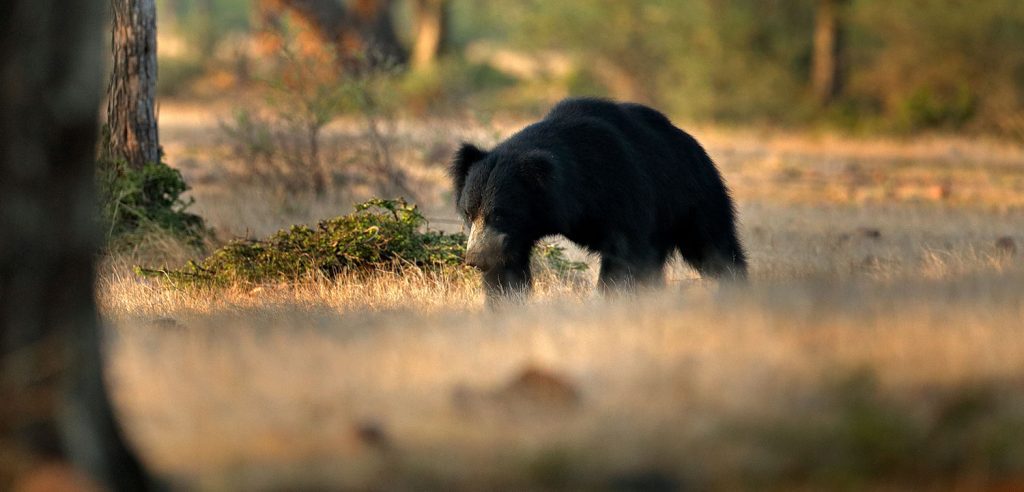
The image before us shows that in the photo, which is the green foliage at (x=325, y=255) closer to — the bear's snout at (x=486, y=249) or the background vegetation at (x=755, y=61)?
the bear's snout at (x=486, y=249)

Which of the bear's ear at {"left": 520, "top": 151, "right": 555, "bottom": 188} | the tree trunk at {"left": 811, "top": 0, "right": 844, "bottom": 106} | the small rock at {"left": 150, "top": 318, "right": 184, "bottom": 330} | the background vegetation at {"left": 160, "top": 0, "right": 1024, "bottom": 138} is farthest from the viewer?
the tree trunk at {"left": 811, "top": 0, "right": 844, "bottom": 106}

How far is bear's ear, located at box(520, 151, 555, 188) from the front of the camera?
6.29 meters

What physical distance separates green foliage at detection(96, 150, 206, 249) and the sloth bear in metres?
2.70

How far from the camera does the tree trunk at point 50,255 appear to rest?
3.12m

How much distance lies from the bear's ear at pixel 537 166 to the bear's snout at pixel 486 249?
32cm

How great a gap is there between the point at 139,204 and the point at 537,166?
3607mm

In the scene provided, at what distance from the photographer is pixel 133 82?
866 centimetres

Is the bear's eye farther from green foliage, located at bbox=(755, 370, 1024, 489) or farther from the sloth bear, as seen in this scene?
green foliage, located at bbox=(755, 370, 1024, 489)

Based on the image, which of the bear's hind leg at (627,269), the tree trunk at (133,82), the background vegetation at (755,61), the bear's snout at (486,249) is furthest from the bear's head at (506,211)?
the background vegetation at (755,61)

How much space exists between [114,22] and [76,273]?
5779 mm

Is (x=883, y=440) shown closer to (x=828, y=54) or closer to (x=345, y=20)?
(x=345, y=20)

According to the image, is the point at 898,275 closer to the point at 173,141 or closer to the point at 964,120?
the point at 173,141

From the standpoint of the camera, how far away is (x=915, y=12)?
88.3 ft

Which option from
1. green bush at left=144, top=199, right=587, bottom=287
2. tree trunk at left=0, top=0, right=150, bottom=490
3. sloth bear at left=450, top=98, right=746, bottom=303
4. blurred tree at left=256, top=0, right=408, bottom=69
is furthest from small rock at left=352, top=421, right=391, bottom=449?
blurred tree at left=256, top=0, right=408, bottom=69
